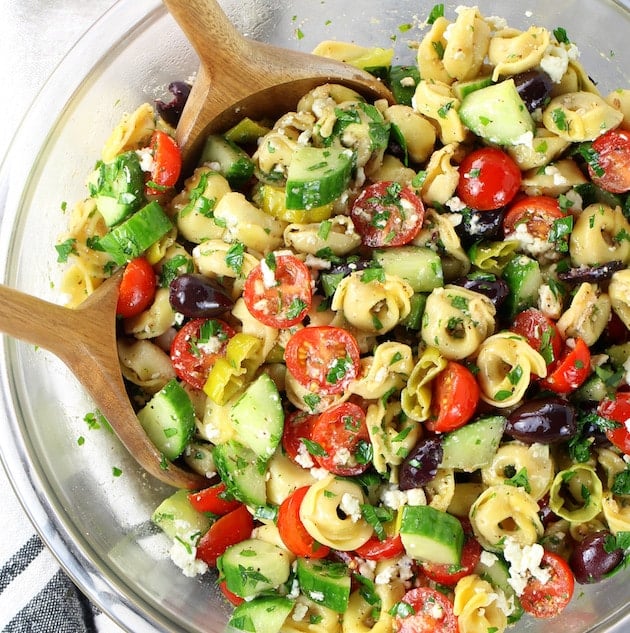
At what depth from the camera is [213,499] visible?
294cm

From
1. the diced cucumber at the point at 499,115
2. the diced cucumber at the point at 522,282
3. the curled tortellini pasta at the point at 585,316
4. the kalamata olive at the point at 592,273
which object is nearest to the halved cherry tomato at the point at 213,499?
the diced cucumber at the point at 522,282

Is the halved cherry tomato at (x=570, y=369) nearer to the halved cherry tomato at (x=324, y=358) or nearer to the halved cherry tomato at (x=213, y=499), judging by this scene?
the halved cherry tomato at (x=324, y=358)

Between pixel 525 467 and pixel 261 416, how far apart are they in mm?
900

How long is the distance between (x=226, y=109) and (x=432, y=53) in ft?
2.73

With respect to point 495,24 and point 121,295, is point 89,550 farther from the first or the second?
point 495,24

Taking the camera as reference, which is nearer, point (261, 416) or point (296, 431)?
point (261, 416)

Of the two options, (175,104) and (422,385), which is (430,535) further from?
(175,104)

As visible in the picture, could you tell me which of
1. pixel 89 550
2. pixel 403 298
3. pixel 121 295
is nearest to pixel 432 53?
pixel 403 298

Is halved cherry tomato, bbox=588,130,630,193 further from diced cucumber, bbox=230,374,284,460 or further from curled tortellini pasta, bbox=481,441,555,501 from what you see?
diced cucumber, bbox=230,374,284,460

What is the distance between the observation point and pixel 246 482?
2799 mm

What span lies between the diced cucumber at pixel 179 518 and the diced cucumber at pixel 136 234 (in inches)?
36.1

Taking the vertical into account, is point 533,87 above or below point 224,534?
above

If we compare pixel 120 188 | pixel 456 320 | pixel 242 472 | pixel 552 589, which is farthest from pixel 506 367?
pixel 120 188

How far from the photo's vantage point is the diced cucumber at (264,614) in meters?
2.74
